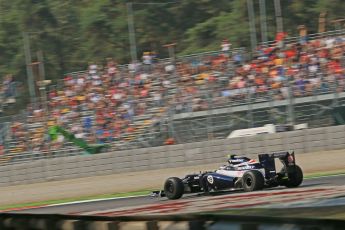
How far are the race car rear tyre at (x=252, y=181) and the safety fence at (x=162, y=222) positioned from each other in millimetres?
6006

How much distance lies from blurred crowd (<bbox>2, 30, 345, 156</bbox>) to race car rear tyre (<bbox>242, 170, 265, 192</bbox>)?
8609mm

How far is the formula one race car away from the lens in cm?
1023

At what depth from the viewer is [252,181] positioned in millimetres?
10078

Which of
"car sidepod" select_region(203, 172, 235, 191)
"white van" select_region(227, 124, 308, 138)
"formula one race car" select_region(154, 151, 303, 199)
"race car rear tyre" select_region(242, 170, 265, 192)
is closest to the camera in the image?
"race car rear tyre" select_region(242, 170, 265, 192)

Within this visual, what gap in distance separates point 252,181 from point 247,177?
0.15m

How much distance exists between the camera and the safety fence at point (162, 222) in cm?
243

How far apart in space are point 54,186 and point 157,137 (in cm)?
329

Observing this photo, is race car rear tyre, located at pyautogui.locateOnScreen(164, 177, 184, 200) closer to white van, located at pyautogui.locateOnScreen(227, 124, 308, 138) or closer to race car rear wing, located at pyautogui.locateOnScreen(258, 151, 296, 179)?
race car rear wing, located at pyautogui.locateOnScreen(258, 151, 296, 179)

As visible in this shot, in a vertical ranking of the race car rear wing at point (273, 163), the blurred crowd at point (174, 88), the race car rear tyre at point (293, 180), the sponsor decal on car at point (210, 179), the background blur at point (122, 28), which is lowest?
the race car rear tyre at point (293, 180)

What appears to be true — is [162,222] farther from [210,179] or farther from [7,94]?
[7,94]

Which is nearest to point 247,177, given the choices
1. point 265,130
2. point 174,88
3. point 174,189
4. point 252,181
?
point 252,181

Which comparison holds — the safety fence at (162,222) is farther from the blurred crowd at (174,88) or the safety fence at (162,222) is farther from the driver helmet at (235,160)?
the blurred crowd at (174,88)

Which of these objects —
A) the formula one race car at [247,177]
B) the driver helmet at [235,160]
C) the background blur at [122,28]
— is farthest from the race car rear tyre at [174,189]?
the background blur at [122,28]

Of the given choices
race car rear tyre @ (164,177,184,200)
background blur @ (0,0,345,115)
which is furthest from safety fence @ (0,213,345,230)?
background blur @ (0,0,345,115)
